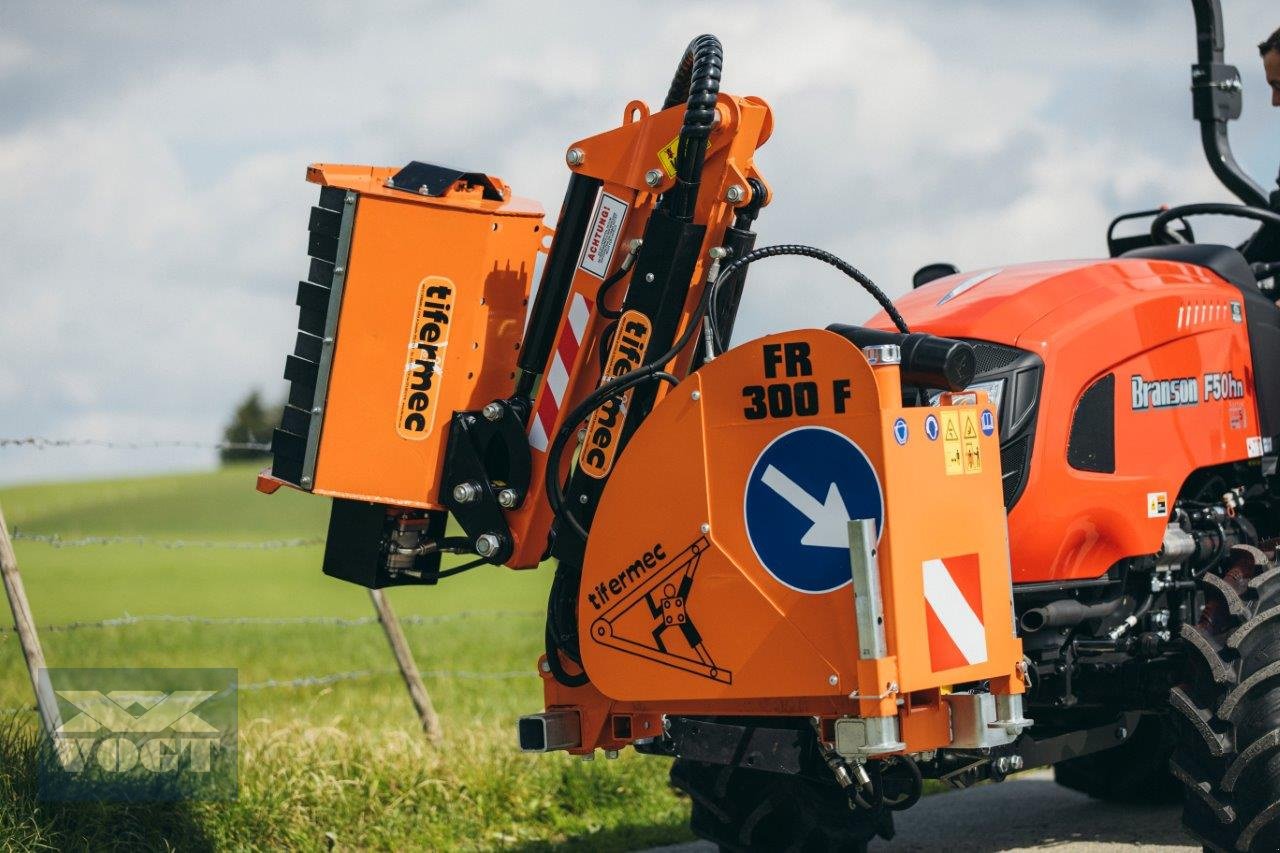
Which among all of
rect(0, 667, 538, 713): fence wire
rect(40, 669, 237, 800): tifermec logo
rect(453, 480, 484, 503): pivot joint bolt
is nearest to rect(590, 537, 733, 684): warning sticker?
rect(453, 480, 484, 503): pivot joint bolt

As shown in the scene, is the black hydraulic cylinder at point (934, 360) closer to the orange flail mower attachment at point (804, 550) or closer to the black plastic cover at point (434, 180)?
the orange flail mower attachment at point (804, 550)

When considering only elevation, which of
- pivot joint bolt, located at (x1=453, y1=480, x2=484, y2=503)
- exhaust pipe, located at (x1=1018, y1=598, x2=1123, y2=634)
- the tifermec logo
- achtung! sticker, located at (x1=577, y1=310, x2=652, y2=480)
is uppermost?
achtung! sticker, located at (x1=577, y1=310, x2=652, y2=480)

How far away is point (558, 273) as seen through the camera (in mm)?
A: 4660

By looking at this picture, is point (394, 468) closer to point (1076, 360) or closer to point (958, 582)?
point (958, 582)

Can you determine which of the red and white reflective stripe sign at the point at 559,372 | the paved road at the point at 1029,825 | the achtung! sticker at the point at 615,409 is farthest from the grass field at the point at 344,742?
the achtung! sticker at the point at 615,409

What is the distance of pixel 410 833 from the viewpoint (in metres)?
6.12

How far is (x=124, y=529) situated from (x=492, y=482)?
31.6 m

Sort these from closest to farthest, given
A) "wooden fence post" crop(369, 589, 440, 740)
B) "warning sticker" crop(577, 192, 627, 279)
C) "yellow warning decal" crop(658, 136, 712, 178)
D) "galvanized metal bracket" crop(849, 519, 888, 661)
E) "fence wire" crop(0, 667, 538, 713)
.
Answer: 1. "galvanized metal bracket" crop(849, 519, 888, 661)
2. "yellow warning decal" crop(658, 136, 712, 178)
3. "warning sticker" crop(577, 192, 627, 279)
4. "fence wire" crop(0, 667, 538, 713)
5. "wooden fence post" crop(369, 589, 440, 740)

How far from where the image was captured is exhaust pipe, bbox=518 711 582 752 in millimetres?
4508

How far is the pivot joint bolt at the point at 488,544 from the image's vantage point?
4598mm

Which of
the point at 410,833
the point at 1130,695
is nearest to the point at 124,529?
the point at 410,833

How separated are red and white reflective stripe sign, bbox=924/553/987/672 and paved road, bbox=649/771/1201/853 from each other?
2.34 metres

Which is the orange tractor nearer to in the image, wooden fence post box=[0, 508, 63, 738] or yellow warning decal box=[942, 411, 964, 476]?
yellow warning decal box=[942, 411, 964, 476]

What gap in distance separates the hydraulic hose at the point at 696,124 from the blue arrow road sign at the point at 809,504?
0.85 m
